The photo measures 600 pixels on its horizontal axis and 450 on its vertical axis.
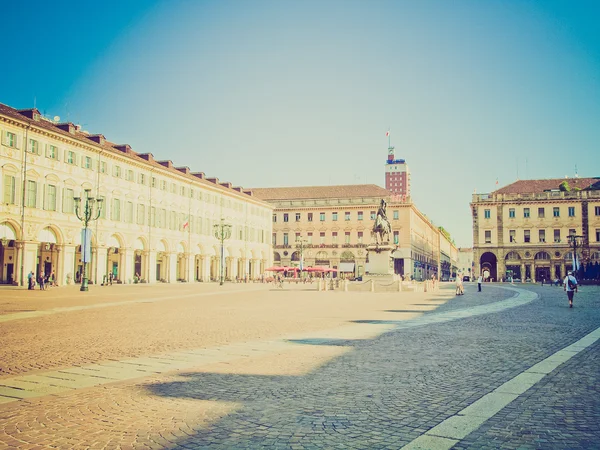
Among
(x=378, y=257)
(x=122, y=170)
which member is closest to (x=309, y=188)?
(x=122, y=170)

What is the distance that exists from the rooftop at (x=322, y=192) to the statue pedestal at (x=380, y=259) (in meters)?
53.3

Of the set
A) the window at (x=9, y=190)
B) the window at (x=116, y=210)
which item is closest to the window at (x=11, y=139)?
the window at (x=9, y=190)

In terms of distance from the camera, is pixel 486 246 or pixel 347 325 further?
pixel 486 246

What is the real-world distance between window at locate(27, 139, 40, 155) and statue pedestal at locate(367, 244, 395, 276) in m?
28.2

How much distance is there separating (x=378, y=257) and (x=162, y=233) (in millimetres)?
28555

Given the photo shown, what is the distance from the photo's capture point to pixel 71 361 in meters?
9.22

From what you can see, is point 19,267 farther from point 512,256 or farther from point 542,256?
point 542,256

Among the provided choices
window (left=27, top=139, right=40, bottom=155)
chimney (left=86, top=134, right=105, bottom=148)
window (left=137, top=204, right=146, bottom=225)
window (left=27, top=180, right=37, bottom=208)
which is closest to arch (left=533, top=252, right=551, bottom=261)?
window (left=137, top=204, right=146, bottom=225)

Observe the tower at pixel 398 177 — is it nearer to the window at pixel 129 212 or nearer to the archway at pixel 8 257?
the window at pixel 129 212

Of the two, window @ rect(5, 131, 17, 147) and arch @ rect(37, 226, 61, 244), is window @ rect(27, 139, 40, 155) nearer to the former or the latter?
window @ rect(5, 131, 17, 147)

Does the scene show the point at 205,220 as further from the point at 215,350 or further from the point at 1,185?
the point at 215,350

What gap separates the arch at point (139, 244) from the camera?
55031 millimetres

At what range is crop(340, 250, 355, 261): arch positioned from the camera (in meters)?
93.8

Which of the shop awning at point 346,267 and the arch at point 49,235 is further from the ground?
the arch at point 49,235
